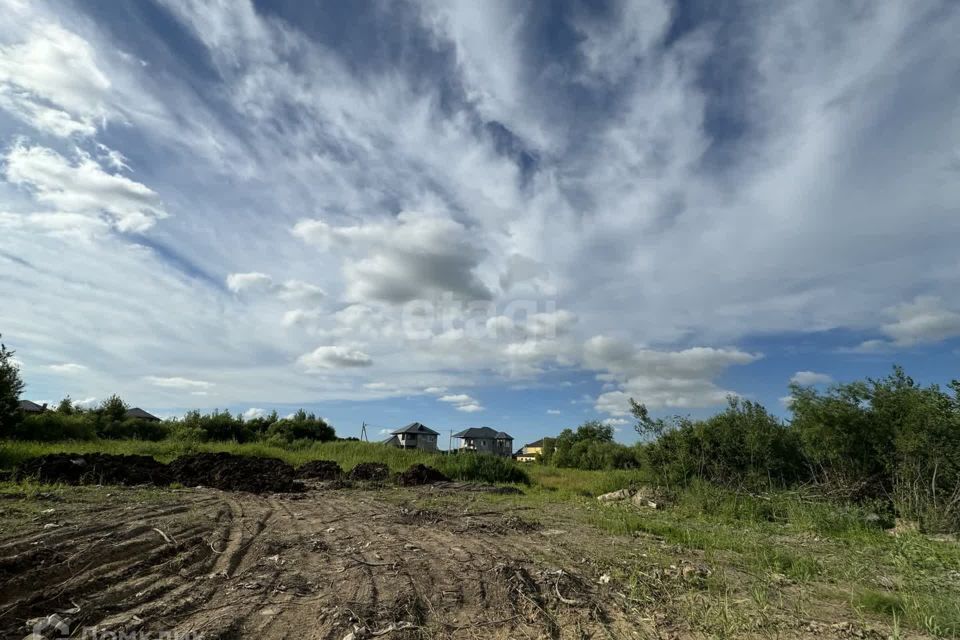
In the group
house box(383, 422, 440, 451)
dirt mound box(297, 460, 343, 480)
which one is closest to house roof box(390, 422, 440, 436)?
house box(383, 422, 440, 451)

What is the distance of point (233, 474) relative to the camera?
14227 millimetres

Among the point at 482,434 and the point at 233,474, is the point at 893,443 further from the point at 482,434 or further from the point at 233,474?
the point at 482,434

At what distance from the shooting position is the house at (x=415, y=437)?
49.9 meters

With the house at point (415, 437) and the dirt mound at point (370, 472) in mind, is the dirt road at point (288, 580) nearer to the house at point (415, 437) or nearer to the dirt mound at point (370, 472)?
the dirt mound at point (370, 472)

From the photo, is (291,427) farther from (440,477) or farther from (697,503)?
(697,503)

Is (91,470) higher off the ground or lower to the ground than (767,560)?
higher

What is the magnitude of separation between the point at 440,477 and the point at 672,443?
814cm

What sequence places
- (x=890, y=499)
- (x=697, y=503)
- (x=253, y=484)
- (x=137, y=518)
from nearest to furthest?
(x=137, y=518) → (x=890, y=499) → (x=697, y=503) → (x=253, y=484)

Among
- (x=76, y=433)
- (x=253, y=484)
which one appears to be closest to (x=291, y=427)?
(x=76, y=433)

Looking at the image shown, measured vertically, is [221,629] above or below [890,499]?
below

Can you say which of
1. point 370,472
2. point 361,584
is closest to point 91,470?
point 370,472

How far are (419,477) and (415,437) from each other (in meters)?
34.4

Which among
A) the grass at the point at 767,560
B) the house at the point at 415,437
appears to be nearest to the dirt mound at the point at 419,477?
the grass at the point at 767,560

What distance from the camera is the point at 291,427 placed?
31.1 meters
